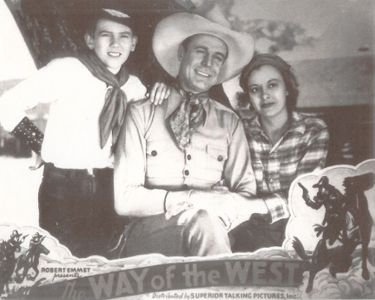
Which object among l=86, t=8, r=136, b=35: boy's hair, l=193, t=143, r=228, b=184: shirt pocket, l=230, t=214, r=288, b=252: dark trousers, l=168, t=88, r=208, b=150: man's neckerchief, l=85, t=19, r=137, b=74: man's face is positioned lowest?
l=230, t=214, r=288, b=252: dark trousers

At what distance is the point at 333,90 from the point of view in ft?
10.2

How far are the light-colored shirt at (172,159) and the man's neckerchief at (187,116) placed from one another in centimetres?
2

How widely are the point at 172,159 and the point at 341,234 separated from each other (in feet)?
3.20

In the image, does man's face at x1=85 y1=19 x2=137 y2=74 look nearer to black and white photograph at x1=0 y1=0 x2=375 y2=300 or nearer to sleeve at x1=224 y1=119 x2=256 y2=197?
black and white photograph at x1=0 y1=0 x2=375 y2=300

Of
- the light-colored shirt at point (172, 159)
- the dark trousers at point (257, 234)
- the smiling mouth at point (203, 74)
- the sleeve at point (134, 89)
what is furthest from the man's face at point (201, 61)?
the dark trousers at point (257, 234)

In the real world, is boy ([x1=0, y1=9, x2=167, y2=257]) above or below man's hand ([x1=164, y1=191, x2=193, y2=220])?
above

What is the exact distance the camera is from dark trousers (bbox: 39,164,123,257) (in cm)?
306

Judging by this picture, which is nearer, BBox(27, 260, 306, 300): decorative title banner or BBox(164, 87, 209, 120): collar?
BBox(27, 260, 306, 300): decorative title banner

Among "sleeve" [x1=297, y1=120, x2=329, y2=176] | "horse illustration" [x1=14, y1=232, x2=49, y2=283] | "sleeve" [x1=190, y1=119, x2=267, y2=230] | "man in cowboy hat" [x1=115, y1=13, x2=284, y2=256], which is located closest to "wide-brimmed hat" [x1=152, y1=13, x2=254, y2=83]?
"man in cowboy hat" [x1=115, y1=13, x2=284, y2=256]

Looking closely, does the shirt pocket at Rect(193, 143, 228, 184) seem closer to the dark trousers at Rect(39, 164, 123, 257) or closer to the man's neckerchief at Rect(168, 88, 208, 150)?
the man's neckerchief at Rect(168, 88, 208, 150)

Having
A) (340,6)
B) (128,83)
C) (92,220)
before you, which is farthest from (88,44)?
(340,6)

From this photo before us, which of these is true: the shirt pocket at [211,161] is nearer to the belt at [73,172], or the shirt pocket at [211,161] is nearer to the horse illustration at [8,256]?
the belt at [73,172]

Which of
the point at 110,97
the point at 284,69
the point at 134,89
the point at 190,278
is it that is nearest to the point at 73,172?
the point at 110,97

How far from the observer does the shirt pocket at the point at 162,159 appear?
308 cm
